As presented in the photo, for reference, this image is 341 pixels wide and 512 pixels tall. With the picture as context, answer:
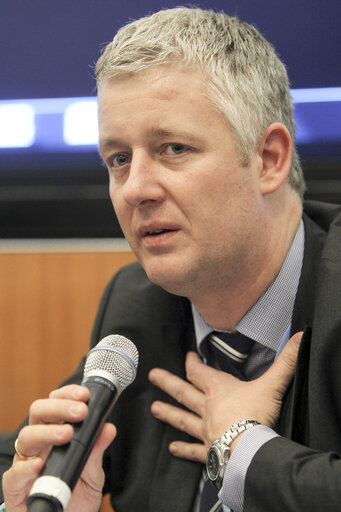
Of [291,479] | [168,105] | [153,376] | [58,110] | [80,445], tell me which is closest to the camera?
[80,445]

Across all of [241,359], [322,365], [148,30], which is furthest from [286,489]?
[148,30]

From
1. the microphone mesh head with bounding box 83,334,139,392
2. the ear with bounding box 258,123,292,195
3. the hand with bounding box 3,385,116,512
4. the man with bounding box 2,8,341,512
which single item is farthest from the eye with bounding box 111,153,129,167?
the hand with bounding box 3,385,116,512

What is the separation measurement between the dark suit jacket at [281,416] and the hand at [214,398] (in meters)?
0.03

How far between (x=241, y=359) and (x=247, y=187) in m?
0.36

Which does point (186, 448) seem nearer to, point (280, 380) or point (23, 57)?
point (280, 380)

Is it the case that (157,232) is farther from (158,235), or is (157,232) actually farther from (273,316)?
(273,316)

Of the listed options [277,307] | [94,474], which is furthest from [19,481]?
[277,307]

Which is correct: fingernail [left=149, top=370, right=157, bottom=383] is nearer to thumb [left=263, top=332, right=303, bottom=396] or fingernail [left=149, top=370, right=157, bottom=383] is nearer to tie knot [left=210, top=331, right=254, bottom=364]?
tie knot [left=210, top=331, right=254, bottom=364]

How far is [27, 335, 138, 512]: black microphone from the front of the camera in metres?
0.69

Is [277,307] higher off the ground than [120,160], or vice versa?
[120,160]

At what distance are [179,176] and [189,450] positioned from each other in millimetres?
562

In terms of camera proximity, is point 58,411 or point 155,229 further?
point 155,229

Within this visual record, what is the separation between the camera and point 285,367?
3.55 feet

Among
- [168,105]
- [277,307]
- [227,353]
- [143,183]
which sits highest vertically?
[168,105]
